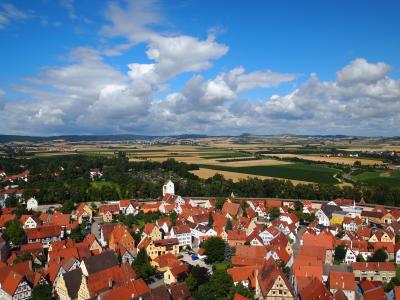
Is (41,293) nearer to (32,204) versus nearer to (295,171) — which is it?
(32,204)

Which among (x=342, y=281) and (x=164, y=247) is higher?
(x=342, y=281)

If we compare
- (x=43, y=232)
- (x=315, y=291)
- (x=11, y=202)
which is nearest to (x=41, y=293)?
(x=43, y=232)

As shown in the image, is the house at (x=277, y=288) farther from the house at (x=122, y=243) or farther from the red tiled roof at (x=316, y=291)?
the house at (x=122, y=243)

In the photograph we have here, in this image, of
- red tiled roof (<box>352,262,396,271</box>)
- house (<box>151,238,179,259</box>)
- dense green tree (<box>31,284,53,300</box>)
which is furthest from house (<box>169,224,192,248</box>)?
red tiled roof (<box>352,262,396,271</box>)

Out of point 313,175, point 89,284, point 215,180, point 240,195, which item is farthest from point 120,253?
point 313,175

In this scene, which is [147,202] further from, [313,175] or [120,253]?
[313,175]

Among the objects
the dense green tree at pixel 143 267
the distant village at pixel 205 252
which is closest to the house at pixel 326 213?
the distant village at pixel 205 252
